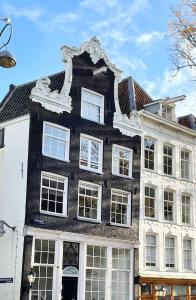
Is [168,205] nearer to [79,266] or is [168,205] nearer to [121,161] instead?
[121,161]

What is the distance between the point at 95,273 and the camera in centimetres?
2566

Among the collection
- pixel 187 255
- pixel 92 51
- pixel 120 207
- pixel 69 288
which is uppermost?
pixel 92 51

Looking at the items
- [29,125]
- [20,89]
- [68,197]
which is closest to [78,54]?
[20,89]

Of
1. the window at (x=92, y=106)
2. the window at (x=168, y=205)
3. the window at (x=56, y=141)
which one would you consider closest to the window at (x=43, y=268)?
the window at (x=56, y=141)

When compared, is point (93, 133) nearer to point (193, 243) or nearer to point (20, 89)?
point (20, 89)

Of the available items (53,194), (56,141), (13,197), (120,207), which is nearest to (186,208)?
(120,207)

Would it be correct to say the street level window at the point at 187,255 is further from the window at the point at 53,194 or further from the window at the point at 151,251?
the window at the point at 53,194

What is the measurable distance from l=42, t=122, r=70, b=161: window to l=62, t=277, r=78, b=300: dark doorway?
559cm

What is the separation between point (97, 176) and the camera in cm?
2658

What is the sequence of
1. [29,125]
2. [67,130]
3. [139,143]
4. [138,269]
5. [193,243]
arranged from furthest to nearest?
[193,243], [139,143], [138,269], [67,130], [29,125]

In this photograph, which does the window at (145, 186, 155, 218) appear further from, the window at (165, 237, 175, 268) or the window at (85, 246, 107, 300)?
the window at (85, 246, 107, 300)

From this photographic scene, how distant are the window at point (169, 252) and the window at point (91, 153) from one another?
6.75m

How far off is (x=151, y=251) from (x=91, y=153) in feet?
22.3

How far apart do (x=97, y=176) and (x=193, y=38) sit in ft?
38.6
